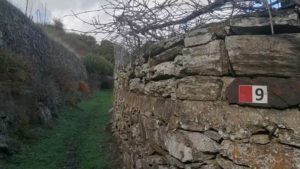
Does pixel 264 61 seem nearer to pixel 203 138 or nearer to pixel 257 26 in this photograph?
pixel 257 26

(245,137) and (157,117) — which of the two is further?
(157,117)

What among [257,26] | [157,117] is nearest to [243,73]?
[257,26]

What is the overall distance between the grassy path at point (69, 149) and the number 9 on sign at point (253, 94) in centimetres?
495

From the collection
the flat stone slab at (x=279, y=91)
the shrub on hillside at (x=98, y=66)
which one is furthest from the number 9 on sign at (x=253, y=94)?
the shrub on hillside at (x=98, y=66)

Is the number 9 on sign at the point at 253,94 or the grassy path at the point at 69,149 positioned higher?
the number 9 on sign at the point at 253,94

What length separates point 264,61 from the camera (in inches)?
98.0

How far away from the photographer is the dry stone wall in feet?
7.84

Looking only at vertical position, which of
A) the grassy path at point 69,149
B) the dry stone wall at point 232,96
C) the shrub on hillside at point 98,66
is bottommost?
the grassy path at point 69,149

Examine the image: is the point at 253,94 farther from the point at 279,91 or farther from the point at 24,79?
the point at 24,79

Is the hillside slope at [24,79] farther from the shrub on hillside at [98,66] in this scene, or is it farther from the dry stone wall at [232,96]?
the shrub on hillside at [98,66]

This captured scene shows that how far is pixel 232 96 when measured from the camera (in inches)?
102

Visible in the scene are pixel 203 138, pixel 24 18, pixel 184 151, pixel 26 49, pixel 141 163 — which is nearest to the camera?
pixel 203 138

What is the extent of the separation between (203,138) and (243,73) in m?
0.56

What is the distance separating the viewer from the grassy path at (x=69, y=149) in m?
7.52
